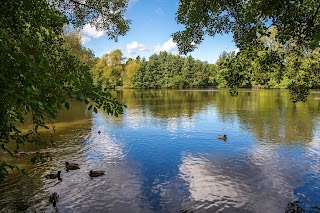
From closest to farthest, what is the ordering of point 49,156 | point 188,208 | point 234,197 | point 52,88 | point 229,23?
point 52,88, point 229,23, point 188,208, point 234,197, point 49,156

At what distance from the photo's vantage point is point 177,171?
19.6m

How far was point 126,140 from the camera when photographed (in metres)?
29.2

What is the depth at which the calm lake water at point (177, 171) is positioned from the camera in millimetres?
14695

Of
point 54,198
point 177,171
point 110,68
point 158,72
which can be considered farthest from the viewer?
point 158,72

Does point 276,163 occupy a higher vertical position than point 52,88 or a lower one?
lower

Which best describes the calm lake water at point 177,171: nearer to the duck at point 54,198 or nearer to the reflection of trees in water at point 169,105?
the duck at point 54,198

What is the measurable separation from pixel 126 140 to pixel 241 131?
1383 centimetres

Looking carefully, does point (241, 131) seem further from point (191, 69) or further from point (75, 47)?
point (191, 69)

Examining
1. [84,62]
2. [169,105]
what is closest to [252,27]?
[84,62]

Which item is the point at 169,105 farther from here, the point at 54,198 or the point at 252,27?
the point at 252,27

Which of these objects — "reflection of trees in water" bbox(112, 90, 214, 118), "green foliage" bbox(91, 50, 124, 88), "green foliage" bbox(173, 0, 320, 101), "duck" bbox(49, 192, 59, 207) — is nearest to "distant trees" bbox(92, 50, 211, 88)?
"green foliage" bbox(91, 50, 124, 88)

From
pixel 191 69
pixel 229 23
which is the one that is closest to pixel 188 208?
pixel 229 23

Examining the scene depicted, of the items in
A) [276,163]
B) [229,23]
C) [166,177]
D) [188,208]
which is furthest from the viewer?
[276,163]

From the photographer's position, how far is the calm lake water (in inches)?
579
